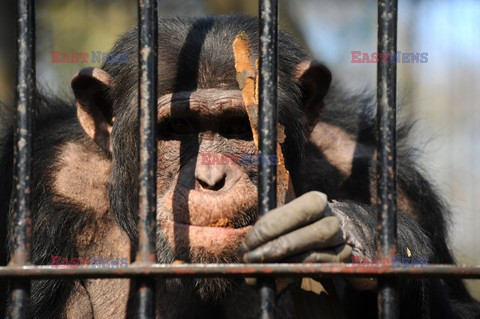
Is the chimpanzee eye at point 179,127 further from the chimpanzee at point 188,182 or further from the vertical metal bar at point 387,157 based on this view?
the vertical metal bar at point 387,157

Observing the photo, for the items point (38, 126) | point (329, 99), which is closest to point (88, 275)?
point (38, 126)

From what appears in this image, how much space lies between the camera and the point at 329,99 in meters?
5.26

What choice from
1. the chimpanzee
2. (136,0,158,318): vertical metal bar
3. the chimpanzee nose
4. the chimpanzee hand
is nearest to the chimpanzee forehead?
the chimpanzee

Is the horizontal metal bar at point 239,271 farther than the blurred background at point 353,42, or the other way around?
the blurred background at point 353,42

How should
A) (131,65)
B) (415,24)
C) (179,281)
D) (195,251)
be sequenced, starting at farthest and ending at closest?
(415,24) → (131,65) → (179,281) → (195,251)

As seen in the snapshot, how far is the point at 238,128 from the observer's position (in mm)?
3643

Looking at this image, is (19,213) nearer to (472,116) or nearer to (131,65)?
(131,65)

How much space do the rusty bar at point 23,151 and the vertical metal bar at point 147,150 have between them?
351mm

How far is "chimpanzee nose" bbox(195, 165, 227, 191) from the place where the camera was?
311cm

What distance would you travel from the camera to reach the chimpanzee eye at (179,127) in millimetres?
3611

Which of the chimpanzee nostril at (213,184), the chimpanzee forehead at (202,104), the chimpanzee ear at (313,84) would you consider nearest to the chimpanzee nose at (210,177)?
the chimpanzee nostril at (213,184)

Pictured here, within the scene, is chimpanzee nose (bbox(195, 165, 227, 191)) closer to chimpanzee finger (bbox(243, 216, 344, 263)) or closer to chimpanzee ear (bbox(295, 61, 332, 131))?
chimpanzee finger (bbox(243, 216, 344, 263))

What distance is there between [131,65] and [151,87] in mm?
1443

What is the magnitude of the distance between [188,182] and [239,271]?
905mm
